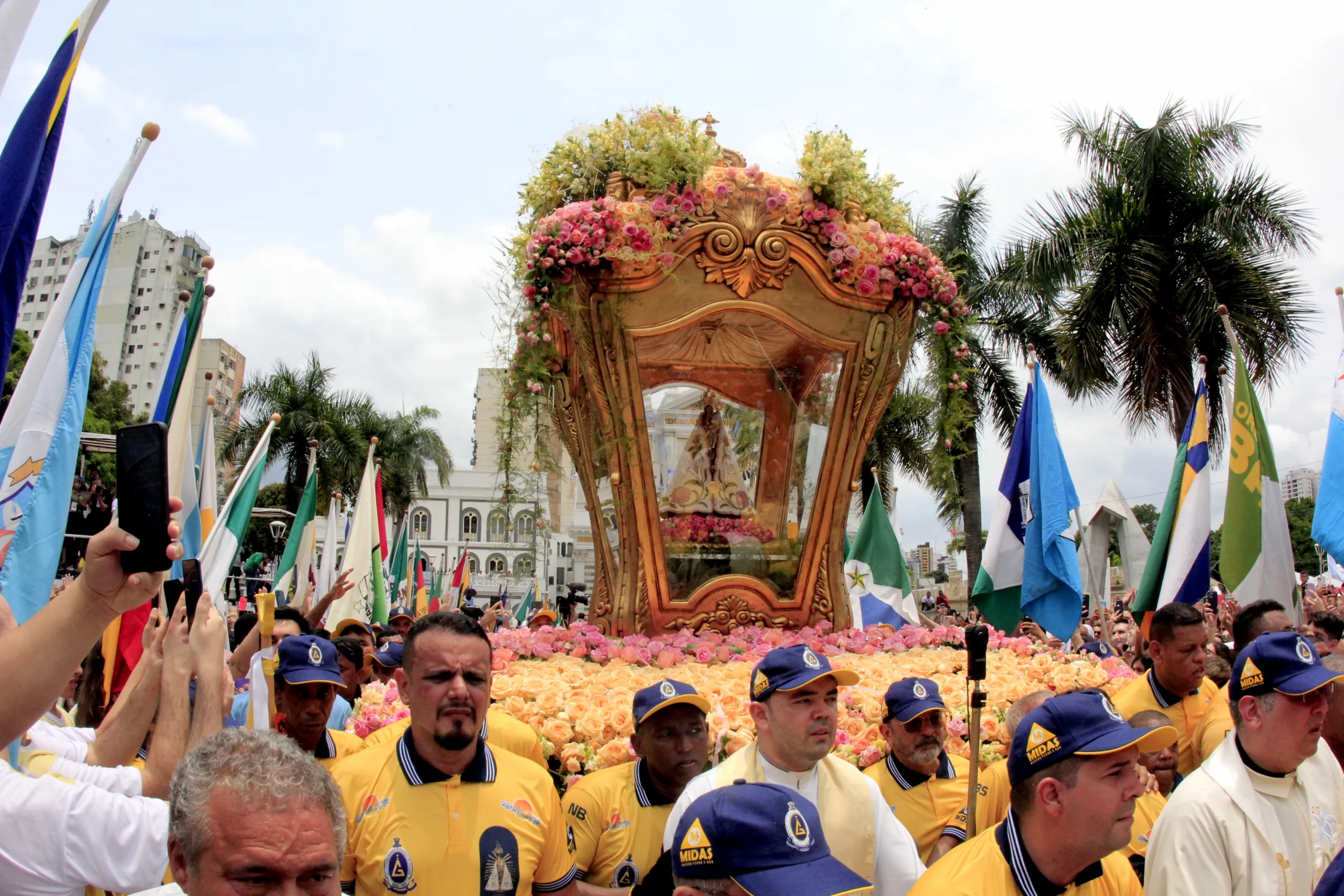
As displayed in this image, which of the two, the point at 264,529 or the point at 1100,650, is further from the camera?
the point at 264,529

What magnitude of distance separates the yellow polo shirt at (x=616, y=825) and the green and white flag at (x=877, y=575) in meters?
6.38

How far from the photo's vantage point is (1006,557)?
845cm

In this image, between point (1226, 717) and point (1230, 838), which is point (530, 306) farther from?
point (1230, 838)

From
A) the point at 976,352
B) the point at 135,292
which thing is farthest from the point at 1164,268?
the point at 135,292

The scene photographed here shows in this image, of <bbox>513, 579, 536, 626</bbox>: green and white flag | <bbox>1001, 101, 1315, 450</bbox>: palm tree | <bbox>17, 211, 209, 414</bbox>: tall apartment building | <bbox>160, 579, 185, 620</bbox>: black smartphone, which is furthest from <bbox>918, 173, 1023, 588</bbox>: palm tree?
<bbox>17, 211, 209, 414</bbox>: tall apartment building

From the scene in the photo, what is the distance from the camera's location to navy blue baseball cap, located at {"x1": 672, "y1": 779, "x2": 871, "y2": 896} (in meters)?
2.12

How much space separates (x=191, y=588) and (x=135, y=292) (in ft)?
291

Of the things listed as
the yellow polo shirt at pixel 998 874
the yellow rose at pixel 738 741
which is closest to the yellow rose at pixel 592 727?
the yellow rose at pixel 738 741

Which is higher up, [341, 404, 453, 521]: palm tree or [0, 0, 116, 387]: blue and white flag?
[341, 404, 453, 521]: palm tree

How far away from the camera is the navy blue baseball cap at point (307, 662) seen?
4.53 m

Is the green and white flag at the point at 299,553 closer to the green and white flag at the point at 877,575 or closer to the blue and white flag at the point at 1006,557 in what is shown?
the green and white flag at the point at 877,575

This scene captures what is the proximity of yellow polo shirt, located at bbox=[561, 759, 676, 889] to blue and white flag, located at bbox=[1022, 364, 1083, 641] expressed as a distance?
466cm

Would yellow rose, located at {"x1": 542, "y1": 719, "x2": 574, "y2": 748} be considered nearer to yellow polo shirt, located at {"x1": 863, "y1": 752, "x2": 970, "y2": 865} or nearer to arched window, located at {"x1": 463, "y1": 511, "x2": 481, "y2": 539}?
yellow polo shirt, located at {"x1": 863, "y1": 752, "x2": 970, "y2": 865}

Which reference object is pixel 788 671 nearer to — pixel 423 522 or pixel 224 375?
pixel 224 375
